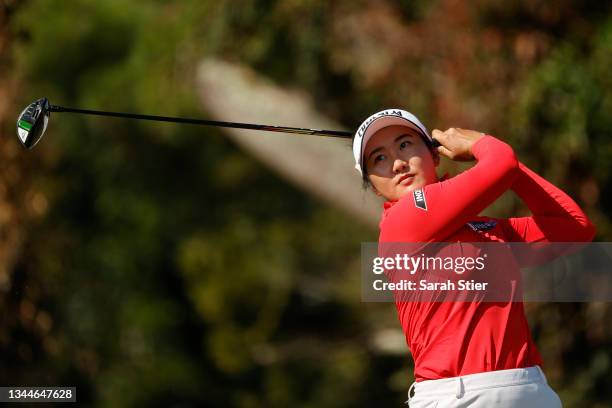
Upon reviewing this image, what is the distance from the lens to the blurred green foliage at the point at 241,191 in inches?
247

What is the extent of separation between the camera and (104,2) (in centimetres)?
974

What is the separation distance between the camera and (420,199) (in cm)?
249

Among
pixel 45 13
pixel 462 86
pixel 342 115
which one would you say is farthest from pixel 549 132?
pixel 45 13

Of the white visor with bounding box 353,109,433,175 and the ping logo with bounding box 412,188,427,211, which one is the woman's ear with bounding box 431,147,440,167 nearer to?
the white visor with bounding box 353,109,433,175

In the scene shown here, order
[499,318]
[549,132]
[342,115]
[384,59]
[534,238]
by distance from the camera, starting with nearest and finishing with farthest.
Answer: [499,318] → [534,238] → [549,132] → [384,59] → [342,115]

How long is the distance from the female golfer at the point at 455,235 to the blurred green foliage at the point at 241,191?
3543mm

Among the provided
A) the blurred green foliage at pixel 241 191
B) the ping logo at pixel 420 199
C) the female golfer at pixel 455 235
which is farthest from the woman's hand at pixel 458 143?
the blurred green foliage at pixel 241 191

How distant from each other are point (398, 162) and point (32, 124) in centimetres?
114

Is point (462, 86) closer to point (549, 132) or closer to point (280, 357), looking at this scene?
point (549, 132)

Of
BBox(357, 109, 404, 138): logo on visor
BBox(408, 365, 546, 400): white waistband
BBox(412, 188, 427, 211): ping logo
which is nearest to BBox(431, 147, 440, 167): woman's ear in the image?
BBox(357, 109, 404, 138): logo on visor

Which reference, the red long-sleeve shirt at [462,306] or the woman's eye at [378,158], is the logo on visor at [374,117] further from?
the red long-sleeve shirt at [462,306]

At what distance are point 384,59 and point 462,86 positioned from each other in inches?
31.5

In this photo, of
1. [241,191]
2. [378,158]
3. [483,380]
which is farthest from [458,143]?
[241,191]

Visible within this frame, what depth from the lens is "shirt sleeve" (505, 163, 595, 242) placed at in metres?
2.72
